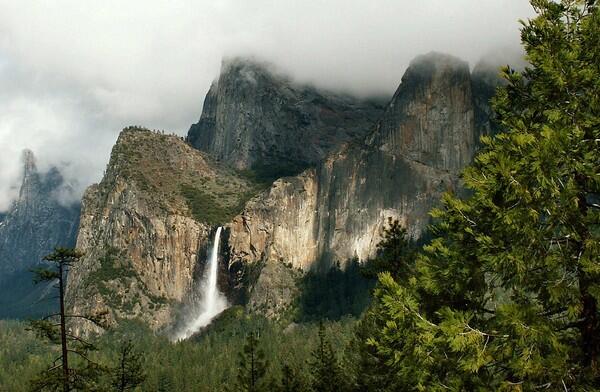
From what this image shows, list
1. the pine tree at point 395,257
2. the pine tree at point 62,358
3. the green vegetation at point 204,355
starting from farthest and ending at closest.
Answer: the green vegetation at point 204,355
the pine tree at point 395,257
the pine tree at point 62,358

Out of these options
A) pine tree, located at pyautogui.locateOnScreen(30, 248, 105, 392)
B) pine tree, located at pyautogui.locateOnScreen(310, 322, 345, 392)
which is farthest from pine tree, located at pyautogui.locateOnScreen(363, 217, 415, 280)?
pine tree, located at pyautogui.locateOnScreen(310, 322, 345, 392)

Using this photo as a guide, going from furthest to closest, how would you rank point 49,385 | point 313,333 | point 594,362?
point 313,333 → point 49,385 → point 594,362

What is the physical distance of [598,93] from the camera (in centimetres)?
1061

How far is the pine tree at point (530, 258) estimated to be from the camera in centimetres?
968

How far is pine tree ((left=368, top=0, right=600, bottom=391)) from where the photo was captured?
9.68m

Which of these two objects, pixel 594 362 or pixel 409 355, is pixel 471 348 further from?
pixel 594 362

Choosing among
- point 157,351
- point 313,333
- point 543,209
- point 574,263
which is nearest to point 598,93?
point 543,209

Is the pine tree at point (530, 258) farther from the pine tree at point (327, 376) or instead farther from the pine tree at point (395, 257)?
the pine tree at point (327, 376)

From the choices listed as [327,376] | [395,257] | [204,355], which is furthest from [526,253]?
[204,355]

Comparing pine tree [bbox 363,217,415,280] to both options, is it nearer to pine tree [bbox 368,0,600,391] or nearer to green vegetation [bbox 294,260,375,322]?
pine tree [bbox 368,0,600,391]

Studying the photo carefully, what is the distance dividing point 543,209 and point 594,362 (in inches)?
110

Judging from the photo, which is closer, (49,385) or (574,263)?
(574,263)

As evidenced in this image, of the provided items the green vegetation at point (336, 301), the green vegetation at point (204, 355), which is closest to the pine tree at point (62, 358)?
the green vegetation at point (204, 355)

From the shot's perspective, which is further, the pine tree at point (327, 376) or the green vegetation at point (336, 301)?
the green vegetation at point (336, 301)
